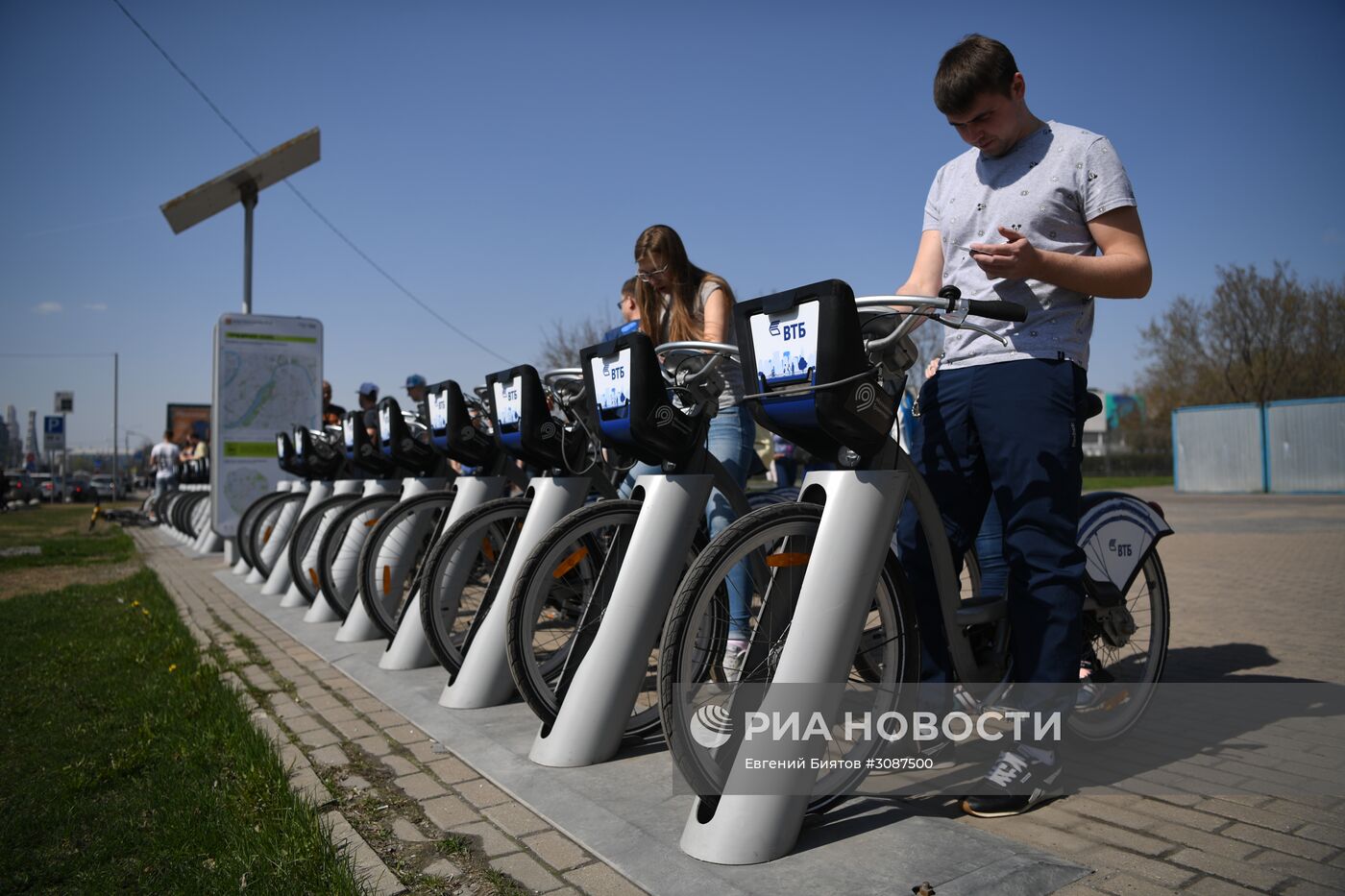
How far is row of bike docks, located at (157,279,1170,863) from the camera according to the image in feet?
8.28

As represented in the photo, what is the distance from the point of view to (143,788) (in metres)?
3.14

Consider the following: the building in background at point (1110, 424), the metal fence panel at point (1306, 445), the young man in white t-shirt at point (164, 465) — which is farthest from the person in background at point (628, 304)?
the building in background at point (1110, 424)

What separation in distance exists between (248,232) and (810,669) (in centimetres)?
1163

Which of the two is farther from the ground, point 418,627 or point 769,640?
point 769,640

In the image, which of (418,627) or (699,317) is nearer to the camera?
(699,317)

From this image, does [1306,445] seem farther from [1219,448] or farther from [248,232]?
[248,232]

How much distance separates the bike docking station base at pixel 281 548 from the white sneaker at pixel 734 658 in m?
5.24

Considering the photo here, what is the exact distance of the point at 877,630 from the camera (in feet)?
9.61

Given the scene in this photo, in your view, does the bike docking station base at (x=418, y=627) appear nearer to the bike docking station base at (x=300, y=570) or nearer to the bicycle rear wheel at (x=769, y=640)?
the bicycle rear wheel at (x=769, y=640)

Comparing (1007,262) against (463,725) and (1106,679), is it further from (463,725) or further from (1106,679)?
(463,725)

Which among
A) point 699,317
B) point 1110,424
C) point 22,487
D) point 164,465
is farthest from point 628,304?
point 1110,424

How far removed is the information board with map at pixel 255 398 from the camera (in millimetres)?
10383

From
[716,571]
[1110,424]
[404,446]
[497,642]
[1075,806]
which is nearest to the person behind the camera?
[716,571]

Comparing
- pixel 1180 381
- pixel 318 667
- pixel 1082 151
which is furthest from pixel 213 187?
pixel 1180 381
